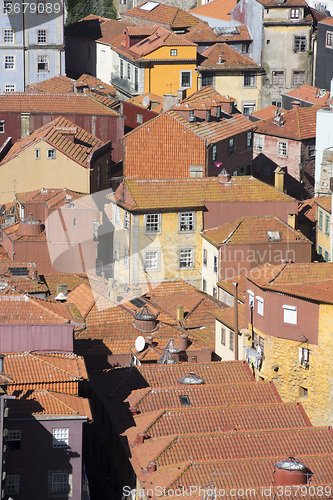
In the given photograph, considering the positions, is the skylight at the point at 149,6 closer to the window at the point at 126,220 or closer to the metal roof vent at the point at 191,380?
the window at the point at 126,220

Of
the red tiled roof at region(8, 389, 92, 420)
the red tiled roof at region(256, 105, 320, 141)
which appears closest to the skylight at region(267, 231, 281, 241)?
the red tiled roof at region(256, 105, 320, 141)

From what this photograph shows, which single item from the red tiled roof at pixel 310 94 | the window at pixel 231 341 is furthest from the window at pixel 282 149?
the window at pixel 231 341

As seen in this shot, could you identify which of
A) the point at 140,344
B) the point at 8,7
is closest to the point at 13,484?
the point at 140,344

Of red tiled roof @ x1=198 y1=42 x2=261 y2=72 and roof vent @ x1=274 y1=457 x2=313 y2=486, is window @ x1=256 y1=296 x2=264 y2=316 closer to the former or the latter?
roof vent @ x1=274 y1=457 x2=313 y2=486

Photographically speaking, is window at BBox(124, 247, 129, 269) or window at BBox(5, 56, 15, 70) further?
window at BBox(5, 56, 15, 70)

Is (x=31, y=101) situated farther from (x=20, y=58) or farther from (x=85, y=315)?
(x=85, y=315)
